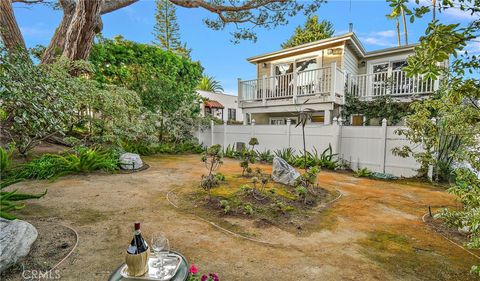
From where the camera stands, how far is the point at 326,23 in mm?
18812

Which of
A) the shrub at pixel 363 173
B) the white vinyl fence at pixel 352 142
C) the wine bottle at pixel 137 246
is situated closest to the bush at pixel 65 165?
the wine bottle at pixel 137 246

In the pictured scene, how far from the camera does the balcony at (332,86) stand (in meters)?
8.19

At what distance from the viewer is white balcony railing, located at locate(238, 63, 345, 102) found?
27.6ft

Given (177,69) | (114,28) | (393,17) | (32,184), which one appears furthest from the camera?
(177,69)

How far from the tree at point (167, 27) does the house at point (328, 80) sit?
15918 millimetres

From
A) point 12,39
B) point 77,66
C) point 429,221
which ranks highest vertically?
point 12,39

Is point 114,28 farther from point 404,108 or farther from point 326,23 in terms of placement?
point 326,23

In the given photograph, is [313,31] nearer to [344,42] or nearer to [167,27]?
[344,42]

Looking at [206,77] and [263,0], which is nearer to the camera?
[263,0]

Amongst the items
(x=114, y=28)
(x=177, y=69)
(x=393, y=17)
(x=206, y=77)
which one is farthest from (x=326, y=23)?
(x=393, y=17)

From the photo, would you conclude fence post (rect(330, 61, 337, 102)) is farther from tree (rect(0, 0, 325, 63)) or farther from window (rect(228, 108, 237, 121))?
window (rect(228, 108, 237, 121))

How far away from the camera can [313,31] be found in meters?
18.5

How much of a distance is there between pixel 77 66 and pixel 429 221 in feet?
25.3

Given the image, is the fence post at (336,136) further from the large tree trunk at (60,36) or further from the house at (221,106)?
the house at (221,106)
